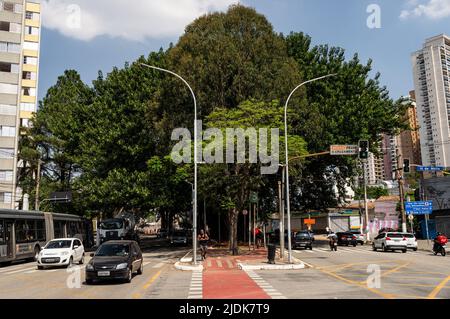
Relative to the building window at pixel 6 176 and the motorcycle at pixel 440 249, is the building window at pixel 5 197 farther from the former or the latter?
the motorcycle at pixel 440 249

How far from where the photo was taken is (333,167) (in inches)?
1618

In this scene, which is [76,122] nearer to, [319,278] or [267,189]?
[267,189]

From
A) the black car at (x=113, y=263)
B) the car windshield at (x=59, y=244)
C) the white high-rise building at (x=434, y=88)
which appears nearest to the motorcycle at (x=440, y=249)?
the black car at (x=113, y=263)

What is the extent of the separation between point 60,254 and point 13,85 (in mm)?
43851

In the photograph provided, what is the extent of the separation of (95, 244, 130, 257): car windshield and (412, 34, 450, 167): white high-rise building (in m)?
49.0

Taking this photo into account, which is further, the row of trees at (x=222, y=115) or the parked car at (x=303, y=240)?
the parked car at (x=303, y=240)

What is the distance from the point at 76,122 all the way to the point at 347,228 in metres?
55.8

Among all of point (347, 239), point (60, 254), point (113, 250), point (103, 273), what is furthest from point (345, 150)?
point (347, 239)

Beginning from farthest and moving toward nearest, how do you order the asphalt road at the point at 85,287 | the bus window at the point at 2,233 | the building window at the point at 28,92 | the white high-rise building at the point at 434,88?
the building window at the point at 28,92 → the white high-rise building at the point at 434,88 → the bus window at the point at 2,233 → the asphalt road at the point at 85,287

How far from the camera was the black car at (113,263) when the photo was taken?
48.9 ft

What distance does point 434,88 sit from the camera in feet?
190

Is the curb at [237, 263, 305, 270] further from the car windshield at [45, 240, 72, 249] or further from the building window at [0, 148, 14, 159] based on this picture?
the building window at [0, 148, 14, 159]

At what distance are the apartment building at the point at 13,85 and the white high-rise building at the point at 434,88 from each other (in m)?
52.9
